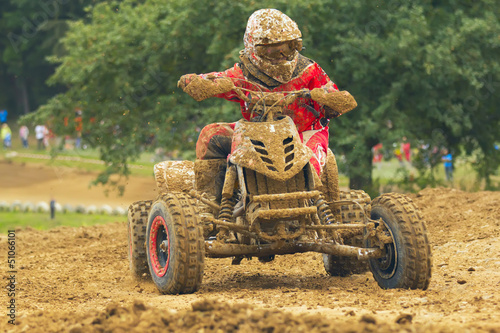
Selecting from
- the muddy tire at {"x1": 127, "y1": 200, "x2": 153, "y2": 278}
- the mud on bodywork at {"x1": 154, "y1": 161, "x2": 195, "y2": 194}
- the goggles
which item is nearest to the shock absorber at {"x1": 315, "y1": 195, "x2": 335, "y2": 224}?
the goggles

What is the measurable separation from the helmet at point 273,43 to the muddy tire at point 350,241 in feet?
4.71

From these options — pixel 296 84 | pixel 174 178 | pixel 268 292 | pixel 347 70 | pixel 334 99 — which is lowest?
pixel 268 292

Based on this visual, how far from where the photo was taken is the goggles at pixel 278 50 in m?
7.95

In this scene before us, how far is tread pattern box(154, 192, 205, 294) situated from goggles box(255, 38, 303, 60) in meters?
1.80

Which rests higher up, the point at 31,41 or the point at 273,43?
the point at 31,41

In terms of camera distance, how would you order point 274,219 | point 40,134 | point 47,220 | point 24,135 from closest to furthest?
point 274,219 < point 47,220 < point 40,134 < point 24,135

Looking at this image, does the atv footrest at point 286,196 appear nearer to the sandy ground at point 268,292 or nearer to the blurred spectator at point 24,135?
the sandy ground at point 268,292

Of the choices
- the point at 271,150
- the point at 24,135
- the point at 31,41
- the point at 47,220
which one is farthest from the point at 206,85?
the point at 31,41

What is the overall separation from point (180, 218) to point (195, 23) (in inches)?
457

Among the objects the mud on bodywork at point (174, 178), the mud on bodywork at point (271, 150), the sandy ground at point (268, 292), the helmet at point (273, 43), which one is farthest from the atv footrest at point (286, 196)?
the mud on bodywork at point (174, 178)

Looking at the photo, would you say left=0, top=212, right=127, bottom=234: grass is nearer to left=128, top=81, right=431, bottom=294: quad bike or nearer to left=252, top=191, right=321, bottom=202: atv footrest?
left=128, top=81, right=431, bottom=294: quad bike

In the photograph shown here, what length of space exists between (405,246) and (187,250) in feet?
6.27

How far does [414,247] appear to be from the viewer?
702 centimetres

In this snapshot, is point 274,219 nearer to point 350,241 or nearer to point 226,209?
point 226,209
